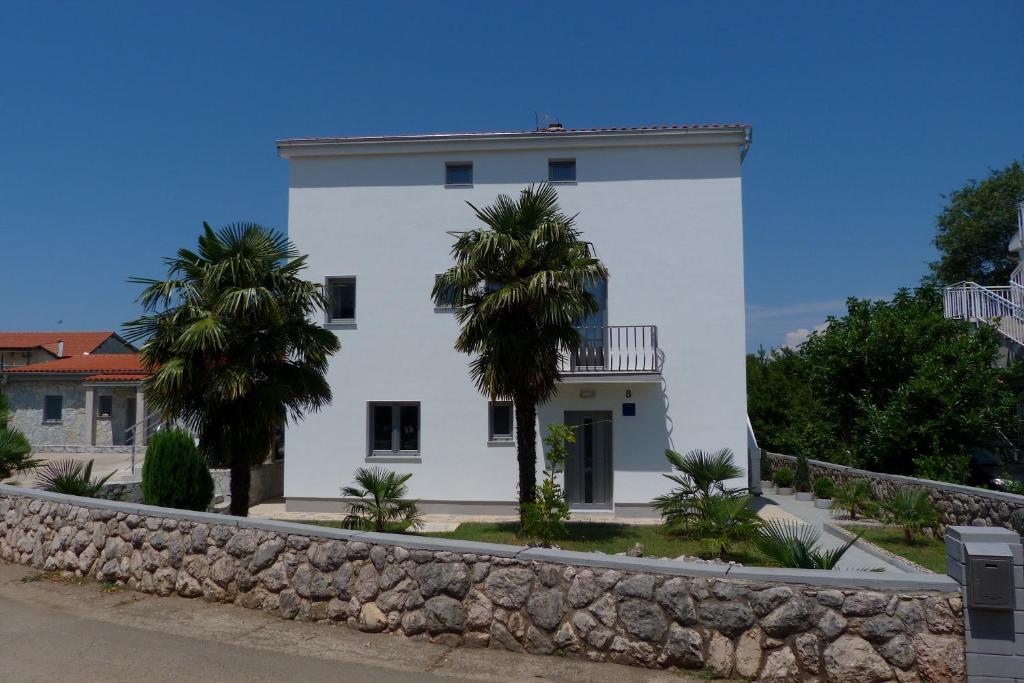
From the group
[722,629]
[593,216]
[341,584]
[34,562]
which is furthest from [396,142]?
[722,629]

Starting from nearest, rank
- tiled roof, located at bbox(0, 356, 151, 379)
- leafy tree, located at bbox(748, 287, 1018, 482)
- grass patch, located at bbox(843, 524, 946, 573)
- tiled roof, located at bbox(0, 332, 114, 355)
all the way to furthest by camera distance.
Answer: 1. grass patch, located at bbox(843, 524, 946, 573)
2. leafy tree, located at bbox(748, 287, 1018, 482)
3. tiled roof, located at bbox(0, 356, 151, 379)
4. tiled roof, located at bbox(0, 332, 114, 355)

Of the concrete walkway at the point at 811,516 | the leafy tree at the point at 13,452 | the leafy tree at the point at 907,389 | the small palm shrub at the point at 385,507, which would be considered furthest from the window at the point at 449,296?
the leafy tree at the point at 907,389

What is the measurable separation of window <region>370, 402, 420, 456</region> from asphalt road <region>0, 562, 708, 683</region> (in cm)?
959

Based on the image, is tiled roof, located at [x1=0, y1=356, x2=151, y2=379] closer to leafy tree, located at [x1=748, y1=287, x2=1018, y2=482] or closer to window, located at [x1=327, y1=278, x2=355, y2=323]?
window, located at [x1=327, y1=278, x2=355, y2=323]

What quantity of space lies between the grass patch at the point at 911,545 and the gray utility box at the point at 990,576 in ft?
18.9

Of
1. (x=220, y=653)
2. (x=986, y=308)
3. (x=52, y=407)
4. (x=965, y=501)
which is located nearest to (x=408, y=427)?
(x=220, y=653)

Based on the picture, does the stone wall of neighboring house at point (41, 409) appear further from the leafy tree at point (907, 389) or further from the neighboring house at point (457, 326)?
the leafy tree at point (907, 389)

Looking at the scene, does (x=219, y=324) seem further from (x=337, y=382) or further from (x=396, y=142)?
(x=396, y=142)

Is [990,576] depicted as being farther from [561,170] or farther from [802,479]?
[802,479]

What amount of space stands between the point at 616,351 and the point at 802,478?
666cm

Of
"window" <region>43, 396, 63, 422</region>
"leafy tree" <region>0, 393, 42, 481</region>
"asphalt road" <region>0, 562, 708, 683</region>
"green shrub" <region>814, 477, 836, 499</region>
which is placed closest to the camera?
"asphalt road" <region>0, 562, 708, 683</region>

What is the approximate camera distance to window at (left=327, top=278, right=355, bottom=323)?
17525 mm

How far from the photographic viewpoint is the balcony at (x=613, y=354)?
16031 mm

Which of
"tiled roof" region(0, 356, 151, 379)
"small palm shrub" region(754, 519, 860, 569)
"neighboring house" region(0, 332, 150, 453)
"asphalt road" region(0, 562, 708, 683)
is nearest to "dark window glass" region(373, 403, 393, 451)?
"asphalt road" region(0, 562, 708, 683)
